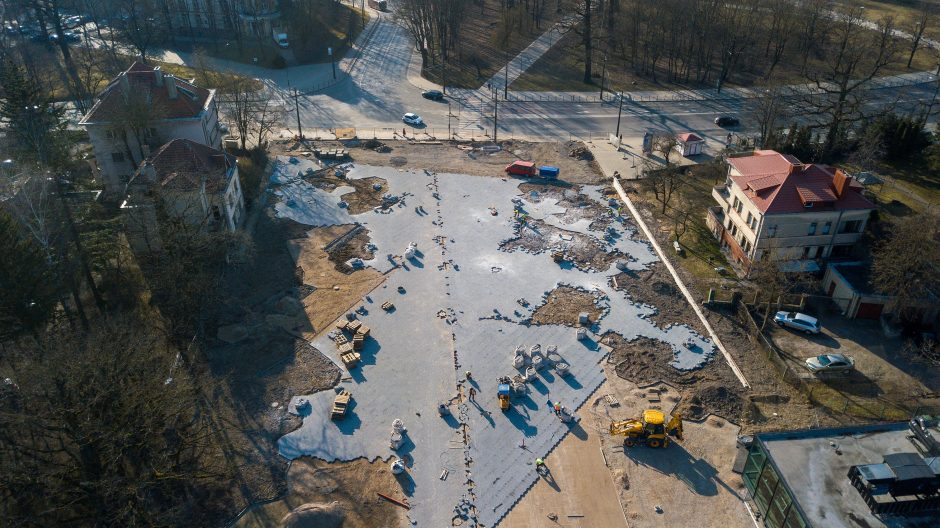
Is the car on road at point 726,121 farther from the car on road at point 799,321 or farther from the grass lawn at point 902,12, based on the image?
the grass lawn at point 902,12

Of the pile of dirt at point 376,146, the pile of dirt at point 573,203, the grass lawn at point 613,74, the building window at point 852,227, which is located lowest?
the pile of dirt at point 573,203

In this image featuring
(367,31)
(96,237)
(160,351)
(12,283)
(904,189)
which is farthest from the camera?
(367,31)

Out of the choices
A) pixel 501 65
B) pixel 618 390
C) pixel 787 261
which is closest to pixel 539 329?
pixel 618 390

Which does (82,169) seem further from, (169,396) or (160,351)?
(169,396)

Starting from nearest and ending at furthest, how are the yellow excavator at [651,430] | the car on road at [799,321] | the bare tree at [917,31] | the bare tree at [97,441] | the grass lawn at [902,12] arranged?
the bare tree at [97,441] → the yellow excavator at [651,430] → the car on road at [799,321] → the bare tree at [917,31] → the grass lawn at [902,12]

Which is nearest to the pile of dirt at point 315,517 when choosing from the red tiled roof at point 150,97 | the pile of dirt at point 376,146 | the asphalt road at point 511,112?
the red tiled roof at point 150,97

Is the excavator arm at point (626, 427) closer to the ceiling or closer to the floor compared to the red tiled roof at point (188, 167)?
closer to the floor

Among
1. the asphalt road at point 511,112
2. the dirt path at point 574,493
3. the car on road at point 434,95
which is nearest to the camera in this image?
the dirt path at point 574,493
